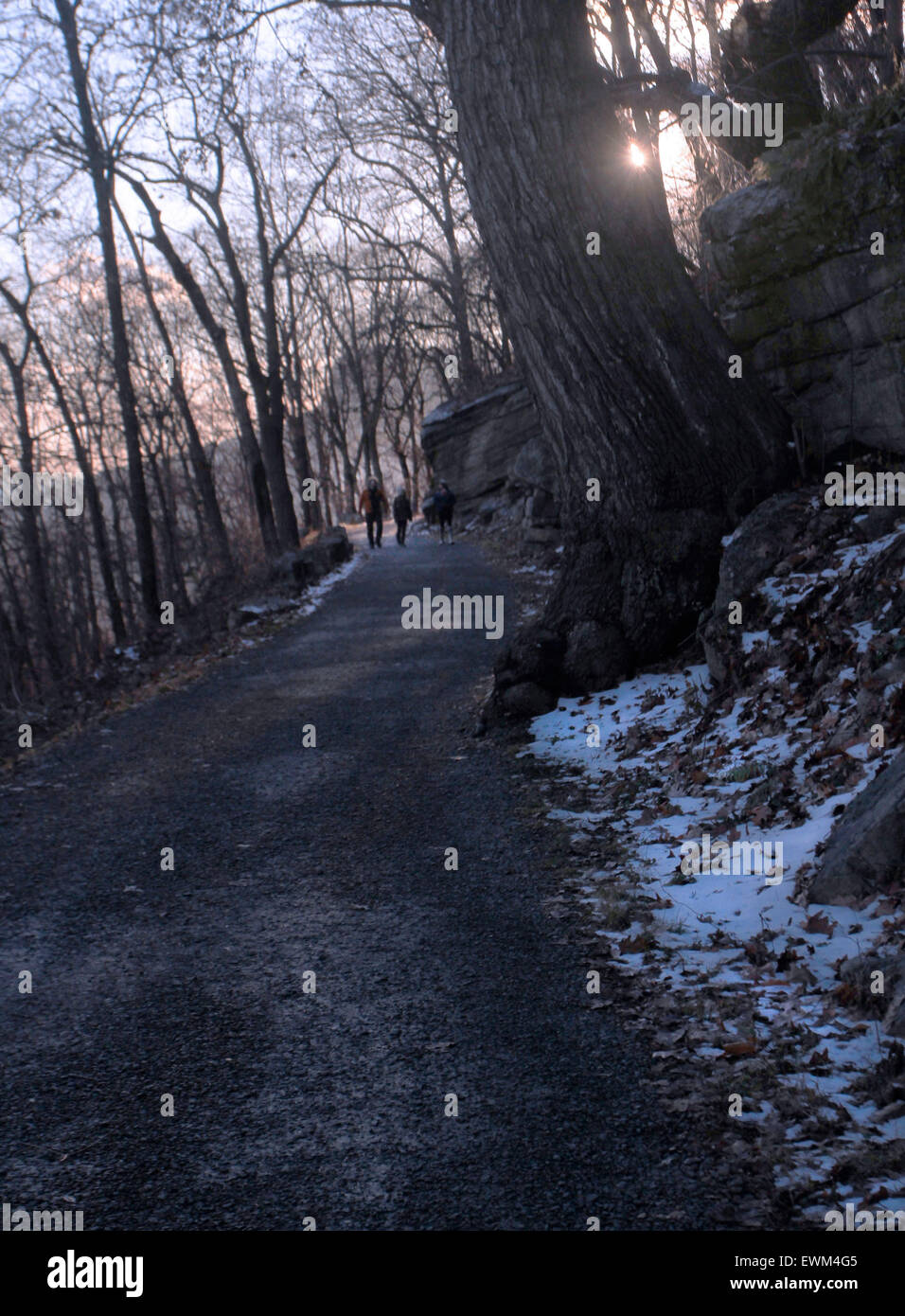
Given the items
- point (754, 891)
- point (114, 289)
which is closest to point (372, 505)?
point (114, 289)

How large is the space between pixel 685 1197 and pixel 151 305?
2933 centimetres

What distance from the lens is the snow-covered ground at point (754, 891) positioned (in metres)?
3.40

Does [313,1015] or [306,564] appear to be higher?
[306,564]

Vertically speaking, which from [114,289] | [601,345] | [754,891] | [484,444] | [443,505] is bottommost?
[754,891]

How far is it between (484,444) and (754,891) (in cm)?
2857

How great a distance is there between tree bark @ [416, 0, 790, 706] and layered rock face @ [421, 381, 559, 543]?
19228mm

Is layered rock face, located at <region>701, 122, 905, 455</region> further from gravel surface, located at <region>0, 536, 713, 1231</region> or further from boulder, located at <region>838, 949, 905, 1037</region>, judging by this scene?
boulder, located at <region>838, 949, 905, 1037</region>

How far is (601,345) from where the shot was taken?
9164 mm

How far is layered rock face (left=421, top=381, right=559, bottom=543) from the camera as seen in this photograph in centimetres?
3102

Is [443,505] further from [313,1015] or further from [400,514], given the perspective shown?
[313,1015]

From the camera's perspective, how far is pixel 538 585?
18219 millimetres

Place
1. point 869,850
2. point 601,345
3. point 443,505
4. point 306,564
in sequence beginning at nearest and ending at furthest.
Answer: point 869,850
point 601,345
point 306,564
point 443,505

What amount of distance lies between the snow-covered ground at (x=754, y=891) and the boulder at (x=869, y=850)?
95 millimetres
